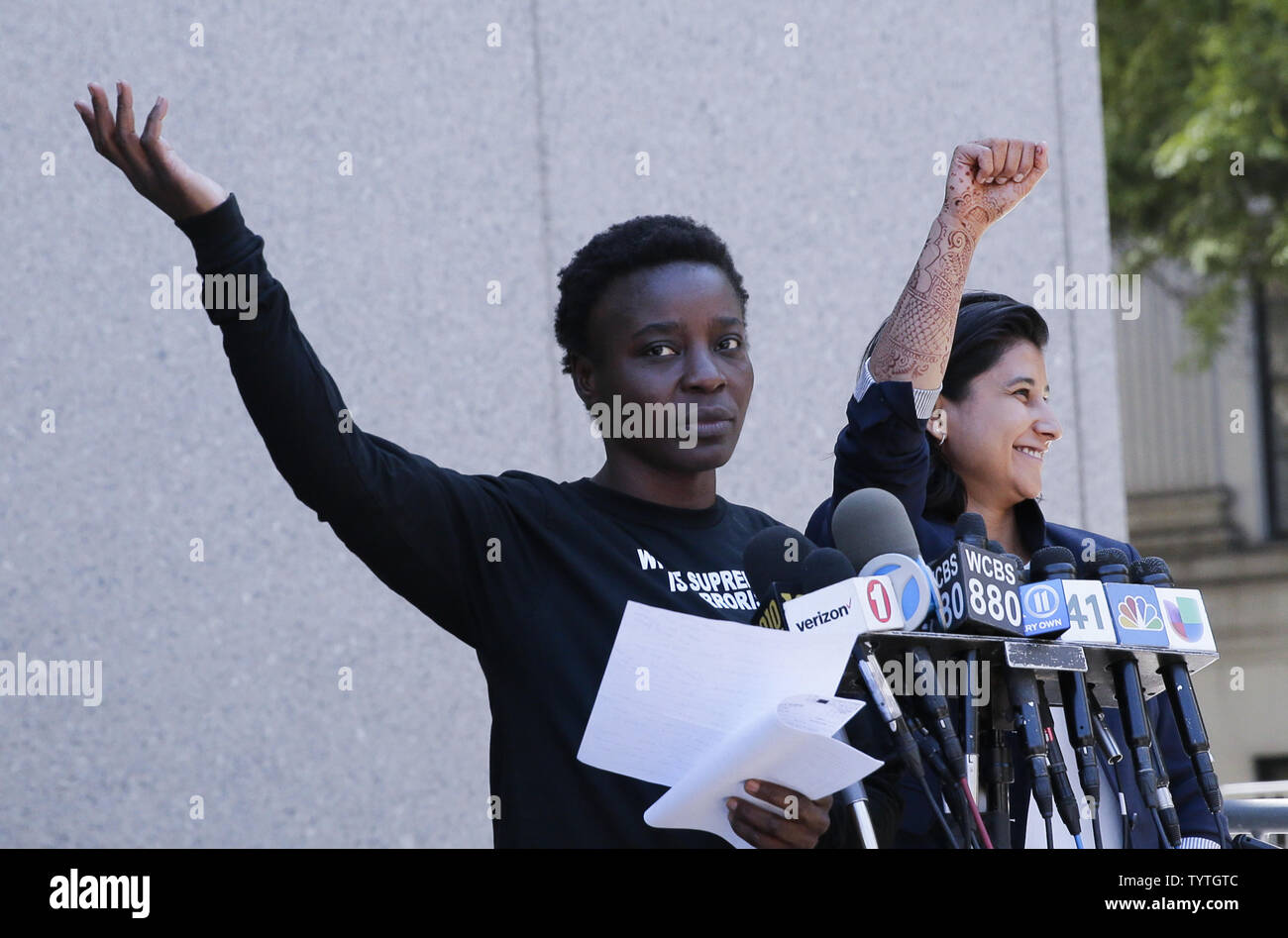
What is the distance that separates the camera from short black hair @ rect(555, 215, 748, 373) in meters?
3.02

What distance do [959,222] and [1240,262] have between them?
7069 mm

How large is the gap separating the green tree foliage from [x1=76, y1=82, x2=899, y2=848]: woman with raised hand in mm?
6078

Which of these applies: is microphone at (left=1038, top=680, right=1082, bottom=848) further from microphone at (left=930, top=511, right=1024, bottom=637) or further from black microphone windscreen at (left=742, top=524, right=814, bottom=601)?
black microphone windscreen at (left=742, top=524, right=814, bottom=601)

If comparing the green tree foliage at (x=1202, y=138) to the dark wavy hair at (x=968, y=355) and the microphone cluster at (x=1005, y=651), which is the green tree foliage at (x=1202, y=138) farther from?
the microphone cluster at (x=1005, y=651)

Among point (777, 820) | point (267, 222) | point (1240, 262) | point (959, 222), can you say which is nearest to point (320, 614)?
point (267, 222)

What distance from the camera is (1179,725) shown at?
7.84 ft

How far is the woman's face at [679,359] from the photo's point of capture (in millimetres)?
2814

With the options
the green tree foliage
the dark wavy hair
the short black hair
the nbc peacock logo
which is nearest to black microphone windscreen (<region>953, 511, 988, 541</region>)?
the nbc peacock logo

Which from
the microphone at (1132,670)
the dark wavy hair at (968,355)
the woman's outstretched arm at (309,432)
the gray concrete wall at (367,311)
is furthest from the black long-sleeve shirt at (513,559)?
the gray concrete wall at (367,311)

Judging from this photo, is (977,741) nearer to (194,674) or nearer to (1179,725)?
(1179,725)

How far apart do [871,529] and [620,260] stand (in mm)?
777

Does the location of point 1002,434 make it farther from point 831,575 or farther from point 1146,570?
point 831,575

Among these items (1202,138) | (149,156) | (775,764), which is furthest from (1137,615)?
(1202,138)
